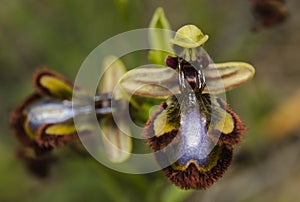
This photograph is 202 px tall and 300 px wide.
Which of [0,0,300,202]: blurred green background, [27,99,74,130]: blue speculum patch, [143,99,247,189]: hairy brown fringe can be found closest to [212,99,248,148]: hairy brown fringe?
[143,99,247,189]: hairy brown fringe

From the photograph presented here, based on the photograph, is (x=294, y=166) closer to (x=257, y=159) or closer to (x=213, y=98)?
(x=257, y=159)

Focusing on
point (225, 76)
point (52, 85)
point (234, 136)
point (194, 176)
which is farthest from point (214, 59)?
point (194, 176)

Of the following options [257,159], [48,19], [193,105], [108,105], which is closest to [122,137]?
[108,105]

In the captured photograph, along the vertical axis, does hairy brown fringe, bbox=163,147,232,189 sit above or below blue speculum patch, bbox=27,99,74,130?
below

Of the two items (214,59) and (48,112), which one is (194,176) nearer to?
(48,112)

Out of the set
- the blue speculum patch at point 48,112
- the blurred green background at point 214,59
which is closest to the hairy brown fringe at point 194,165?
the blue speculum patch at point 48,112

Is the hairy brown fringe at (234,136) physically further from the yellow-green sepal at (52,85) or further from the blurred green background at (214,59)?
the blurred green background at (214,59)

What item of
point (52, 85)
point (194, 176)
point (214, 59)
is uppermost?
point (52, 85)

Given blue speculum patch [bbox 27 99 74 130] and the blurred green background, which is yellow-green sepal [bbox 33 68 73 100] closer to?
blue speculum patch [bbox 27 99 74 130]
